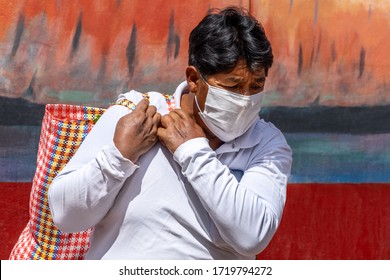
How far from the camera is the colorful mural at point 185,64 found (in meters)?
4.17

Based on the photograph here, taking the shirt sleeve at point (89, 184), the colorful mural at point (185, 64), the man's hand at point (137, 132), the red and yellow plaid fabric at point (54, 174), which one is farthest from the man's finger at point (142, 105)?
the colorful mural at point (185, 64)

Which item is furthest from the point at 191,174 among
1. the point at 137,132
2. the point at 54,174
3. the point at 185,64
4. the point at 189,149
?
the point at 185,64

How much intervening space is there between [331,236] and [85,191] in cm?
230

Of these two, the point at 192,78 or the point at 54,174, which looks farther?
the point at 54,174

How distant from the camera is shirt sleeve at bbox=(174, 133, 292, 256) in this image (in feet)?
8.21

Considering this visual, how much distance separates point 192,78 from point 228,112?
6.6 inches

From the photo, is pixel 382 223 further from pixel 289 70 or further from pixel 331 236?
pixel 289 70

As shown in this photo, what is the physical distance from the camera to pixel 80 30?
4188 millimetres

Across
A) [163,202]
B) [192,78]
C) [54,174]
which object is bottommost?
[54,174]

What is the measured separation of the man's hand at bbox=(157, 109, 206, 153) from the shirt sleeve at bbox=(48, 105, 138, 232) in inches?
5.2

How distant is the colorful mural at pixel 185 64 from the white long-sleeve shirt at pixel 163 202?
61.7 inches

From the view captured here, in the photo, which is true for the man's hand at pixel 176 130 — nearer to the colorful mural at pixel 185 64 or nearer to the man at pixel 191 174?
the man at pixel 191 174

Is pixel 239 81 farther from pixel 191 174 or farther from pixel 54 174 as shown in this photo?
pixel 54 174

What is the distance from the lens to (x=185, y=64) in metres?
4.27
